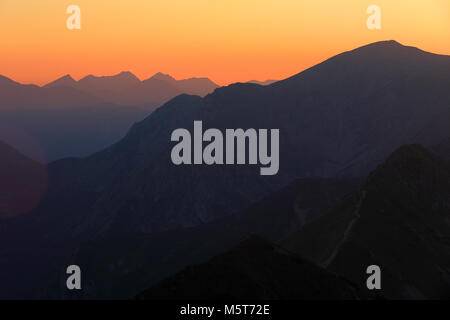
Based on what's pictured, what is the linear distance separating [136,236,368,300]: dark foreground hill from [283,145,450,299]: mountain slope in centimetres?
2192

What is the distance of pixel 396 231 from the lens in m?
90.8

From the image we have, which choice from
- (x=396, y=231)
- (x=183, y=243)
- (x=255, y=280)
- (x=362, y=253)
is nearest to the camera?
(x=255, y=280)

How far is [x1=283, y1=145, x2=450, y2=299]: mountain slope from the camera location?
82.9 meters

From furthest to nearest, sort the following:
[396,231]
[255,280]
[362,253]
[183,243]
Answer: [183,243]
[396,231]
[362,253]
[255,280]

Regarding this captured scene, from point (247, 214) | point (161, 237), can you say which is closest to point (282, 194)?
point (247, 214)

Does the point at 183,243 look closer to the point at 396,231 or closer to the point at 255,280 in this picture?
the point at 396,231

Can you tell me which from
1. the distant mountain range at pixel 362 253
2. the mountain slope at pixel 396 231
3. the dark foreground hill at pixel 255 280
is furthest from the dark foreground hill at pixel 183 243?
the dark foreground hill at pixel 255 280

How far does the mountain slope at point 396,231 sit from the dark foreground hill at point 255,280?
71.9 feet

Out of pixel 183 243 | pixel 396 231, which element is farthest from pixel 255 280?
pixel 183 243

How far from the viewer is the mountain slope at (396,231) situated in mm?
82938

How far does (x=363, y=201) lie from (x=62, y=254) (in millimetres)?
120861

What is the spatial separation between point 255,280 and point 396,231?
4005cm

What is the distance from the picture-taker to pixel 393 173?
4085 inches

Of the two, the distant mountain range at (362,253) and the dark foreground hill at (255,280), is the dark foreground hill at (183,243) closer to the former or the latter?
the distant mountain range at (362,253)
